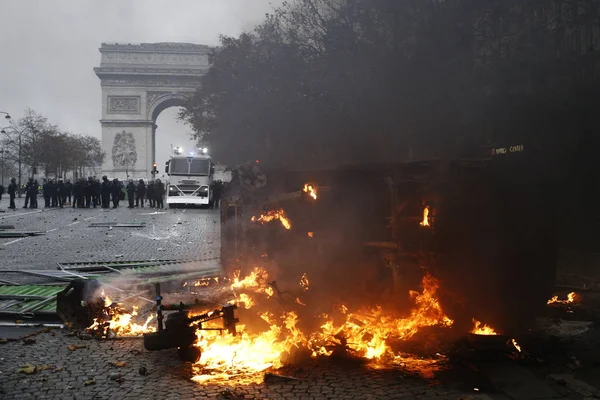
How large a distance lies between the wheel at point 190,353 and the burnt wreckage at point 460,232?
174cm

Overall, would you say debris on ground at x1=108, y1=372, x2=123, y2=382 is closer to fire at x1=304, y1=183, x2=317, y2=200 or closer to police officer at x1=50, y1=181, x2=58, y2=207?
fire at x1=304, y1=183, x2=317, y2=200

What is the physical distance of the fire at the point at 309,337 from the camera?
437 cm

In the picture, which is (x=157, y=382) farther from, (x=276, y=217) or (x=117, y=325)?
(x=276, y=217)

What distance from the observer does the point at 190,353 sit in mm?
4367

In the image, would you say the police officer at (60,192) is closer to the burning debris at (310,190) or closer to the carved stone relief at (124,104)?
the burning debris at (310,190)

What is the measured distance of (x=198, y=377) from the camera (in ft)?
Answer: 13.6

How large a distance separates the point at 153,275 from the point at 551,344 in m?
5.53

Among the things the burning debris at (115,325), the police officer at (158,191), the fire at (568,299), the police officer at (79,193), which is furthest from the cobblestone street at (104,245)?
the police officer at (158,191)

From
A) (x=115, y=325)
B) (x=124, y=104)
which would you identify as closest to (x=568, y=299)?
(x=115, y=325)

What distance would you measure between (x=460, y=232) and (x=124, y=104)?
205 feet

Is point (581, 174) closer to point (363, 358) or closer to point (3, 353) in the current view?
point (363, 358)

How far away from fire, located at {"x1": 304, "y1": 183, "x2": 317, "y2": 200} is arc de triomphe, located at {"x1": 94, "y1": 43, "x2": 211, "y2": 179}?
56.6 metres

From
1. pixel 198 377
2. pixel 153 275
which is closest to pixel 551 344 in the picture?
pixel 198 377

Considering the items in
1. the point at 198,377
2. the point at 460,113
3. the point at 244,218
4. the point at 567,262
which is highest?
the point at 460,113
